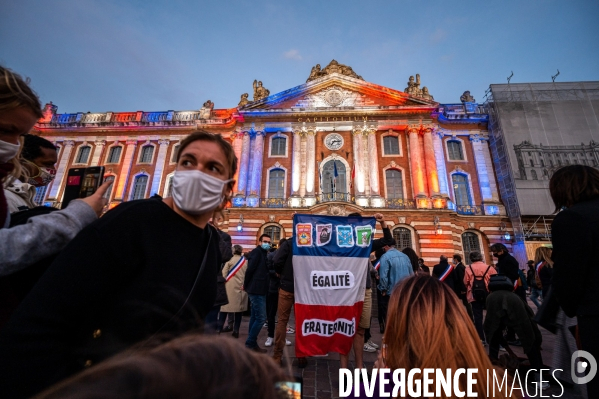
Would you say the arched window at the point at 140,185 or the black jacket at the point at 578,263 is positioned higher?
the arched window at the point at 140,185

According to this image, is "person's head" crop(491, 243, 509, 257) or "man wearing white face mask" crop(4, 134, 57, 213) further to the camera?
"person's head" crop(491, 243, 509, 257)

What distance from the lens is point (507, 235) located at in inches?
665

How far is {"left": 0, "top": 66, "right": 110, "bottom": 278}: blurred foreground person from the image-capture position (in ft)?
3.45

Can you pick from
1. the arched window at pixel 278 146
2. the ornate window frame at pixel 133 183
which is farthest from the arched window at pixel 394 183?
the ornate window frame at pixel 133 183

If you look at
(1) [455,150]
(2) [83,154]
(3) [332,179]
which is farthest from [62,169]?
(1) [455,150]

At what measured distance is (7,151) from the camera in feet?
4.29

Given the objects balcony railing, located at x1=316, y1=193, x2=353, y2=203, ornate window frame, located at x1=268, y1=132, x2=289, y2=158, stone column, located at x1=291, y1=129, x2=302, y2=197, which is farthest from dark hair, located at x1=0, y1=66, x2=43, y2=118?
ornate window frame, located at x1=268, y1=132, x2=289, y2=158

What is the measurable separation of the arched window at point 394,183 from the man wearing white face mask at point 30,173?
59.1 ft

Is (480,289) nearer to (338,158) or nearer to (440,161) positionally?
(338,158)

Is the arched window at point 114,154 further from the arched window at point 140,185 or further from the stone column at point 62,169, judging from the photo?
the stone column at point 62,169

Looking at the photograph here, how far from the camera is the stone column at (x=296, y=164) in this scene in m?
18.6

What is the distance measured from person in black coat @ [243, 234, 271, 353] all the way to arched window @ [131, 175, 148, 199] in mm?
18489

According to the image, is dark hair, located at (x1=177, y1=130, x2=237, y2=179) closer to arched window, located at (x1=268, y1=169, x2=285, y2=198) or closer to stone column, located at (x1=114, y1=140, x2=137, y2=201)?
arched window, located at (x1=268, y1=169, x2=285, y2=198)

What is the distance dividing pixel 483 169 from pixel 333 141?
10561mm
